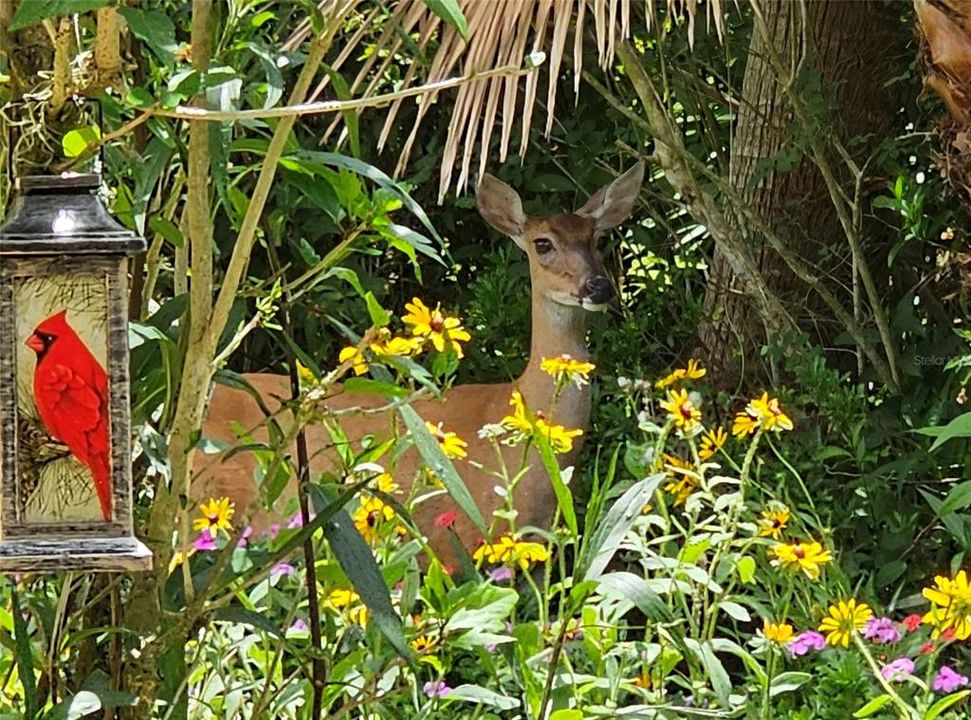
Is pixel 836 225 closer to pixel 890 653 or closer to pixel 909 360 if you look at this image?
pixel 909 360

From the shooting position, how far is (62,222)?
1.27 meters

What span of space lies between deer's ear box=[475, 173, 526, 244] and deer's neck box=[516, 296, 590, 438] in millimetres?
201

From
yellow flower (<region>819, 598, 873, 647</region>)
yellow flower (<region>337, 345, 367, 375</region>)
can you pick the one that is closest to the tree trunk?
yellow flower (<region>819, 598, 873, 647</region>)

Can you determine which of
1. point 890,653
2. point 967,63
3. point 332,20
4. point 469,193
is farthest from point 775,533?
point 469,193

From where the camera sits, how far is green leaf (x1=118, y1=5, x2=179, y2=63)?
1276 millimetres

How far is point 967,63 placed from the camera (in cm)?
254

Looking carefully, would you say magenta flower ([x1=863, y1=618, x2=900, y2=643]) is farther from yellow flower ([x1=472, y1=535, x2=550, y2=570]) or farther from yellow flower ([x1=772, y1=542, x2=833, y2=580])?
yellow flower ([x1=472, y1=535, x2=550, y2=570])

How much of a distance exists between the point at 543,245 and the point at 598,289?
232 millimetres

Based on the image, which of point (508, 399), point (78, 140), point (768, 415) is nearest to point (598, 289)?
point (508, 399)

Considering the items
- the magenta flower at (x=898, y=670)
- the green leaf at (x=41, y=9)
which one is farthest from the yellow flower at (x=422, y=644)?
the green leaf at (x=41, y=9)

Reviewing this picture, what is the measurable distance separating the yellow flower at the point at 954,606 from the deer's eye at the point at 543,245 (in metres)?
1.77

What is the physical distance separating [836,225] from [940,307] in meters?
0.33

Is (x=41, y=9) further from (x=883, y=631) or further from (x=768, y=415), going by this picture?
(x=883, y=631)

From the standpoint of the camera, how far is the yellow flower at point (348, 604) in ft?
6.43
